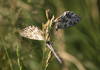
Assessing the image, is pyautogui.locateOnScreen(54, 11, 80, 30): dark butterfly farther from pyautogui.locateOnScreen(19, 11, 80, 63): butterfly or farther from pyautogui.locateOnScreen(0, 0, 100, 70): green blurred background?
pyautogui.locateOnScreen(0, 0, 100, 70): green blurred background

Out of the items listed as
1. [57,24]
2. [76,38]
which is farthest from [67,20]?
[76,38]

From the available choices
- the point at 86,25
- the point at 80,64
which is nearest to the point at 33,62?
the point at 80,64

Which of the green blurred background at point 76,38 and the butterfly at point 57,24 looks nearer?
the butterfly at point 57,24

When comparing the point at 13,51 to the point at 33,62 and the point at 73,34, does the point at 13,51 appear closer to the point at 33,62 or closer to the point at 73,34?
the point at 33,62

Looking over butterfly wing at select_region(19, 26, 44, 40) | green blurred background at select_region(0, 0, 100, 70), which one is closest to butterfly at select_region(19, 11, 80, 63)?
butterfly wing at select_region(19, 26, 44, 40)

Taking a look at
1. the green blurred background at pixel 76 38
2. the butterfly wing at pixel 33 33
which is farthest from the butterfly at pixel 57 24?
the green blurred background at pixel 76 38

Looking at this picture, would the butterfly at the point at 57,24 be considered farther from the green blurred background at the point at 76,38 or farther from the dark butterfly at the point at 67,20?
the green blurred background at the point at 76,38

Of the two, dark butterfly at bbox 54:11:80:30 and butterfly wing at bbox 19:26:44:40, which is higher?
dark butterfly at bbox 54:11:80:30

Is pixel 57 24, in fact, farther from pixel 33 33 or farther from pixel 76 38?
pixel 76 38
